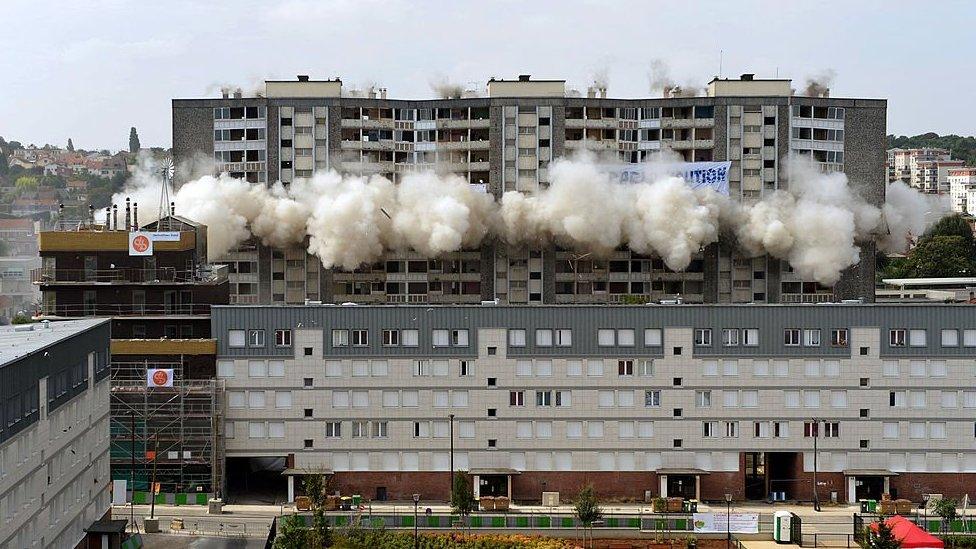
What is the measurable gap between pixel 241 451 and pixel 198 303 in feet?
27.2

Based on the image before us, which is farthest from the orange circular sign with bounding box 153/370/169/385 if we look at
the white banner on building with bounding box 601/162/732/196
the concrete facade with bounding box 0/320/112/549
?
the white banner on building with bounding box 601/162/732/196

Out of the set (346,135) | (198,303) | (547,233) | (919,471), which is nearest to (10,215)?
(346,135)

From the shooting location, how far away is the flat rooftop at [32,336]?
4803cm

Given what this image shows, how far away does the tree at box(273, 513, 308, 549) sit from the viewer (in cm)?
5669

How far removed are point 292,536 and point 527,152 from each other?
160ft

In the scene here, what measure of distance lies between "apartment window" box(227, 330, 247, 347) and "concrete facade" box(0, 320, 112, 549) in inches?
393

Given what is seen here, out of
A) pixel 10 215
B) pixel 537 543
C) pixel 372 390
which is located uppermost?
pixel 10 215

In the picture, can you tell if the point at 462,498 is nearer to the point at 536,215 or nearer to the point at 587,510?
the point at 587,510

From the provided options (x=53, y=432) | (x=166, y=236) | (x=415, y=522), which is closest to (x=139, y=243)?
(x=166, y=236)

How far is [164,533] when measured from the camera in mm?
64250

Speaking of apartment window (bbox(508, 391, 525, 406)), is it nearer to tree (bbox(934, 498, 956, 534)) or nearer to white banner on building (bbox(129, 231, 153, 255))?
white banner on building (bbox(129, 231, 153, 255))

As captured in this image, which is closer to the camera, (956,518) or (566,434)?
(956,518)

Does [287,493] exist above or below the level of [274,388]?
below

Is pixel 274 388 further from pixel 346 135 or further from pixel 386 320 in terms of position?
pixel 346 135
